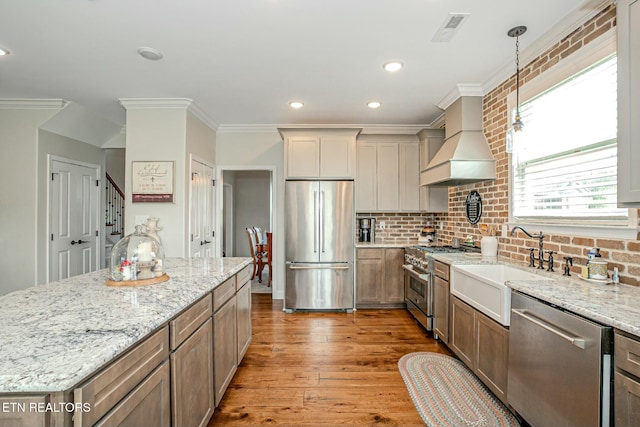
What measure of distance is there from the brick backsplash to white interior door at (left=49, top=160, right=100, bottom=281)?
4.05 meters

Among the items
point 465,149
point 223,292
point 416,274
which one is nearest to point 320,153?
point 465,149

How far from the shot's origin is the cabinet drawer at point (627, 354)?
1146mm

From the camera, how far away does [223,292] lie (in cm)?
209

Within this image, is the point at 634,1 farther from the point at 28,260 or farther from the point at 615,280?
the point at 28,260

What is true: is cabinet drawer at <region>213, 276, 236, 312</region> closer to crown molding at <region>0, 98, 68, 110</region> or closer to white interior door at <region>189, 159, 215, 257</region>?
white interior door at <region>189, 159, 215, 257</region>

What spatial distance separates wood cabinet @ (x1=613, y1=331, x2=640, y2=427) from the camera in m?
1.15

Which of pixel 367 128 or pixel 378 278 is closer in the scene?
pixel 378 278

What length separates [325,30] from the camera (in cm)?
220

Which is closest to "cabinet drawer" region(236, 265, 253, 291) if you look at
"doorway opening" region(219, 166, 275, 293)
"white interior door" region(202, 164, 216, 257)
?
"white interior door" region(202, 164, 216, 257)

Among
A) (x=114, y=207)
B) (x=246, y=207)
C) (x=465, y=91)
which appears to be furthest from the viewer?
(x=246, y=207)

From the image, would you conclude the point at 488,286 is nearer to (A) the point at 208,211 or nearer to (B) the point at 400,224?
(B) the point at 400,224

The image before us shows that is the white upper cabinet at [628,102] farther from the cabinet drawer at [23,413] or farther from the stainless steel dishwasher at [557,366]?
the cabinet drawer at [23,413]

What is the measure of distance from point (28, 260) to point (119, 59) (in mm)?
2854

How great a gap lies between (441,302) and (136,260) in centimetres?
261
